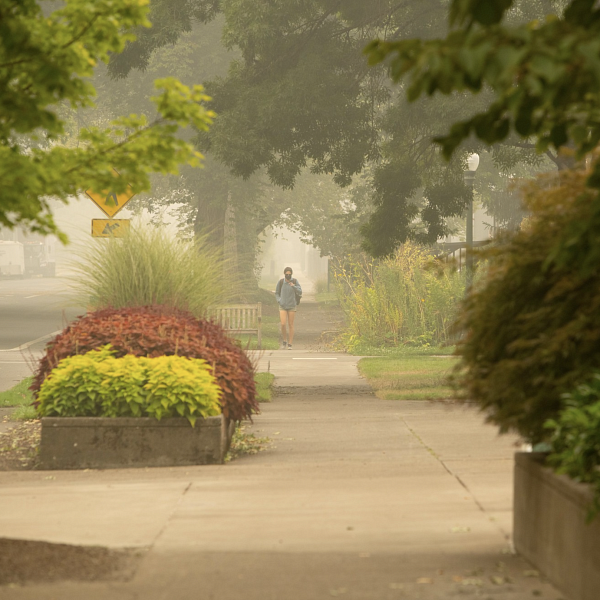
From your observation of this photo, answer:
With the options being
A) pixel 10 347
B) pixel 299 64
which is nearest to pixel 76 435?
pixel 299 64

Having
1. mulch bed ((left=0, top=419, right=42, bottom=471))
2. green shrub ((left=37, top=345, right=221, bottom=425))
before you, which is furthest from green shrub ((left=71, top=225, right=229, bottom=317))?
green shrub ((left=37, top=345, right=221, bottom=425))

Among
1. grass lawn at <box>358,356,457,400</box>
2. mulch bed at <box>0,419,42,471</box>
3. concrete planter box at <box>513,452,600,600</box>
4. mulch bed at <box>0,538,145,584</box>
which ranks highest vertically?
concrete planter box at <box>513,452,600,600</box>

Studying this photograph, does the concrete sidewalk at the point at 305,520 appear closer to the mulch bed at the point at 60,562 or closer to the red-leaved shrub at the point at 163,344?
A: the mulch bed at the point at 60,562

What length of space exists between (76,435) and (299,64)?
962cm

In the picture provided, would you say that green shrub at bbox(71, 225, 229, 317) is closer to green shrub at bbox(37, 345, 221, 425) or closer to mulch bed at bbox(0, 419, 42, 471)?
mulch bed at bbox(0, 419, 42, 471)

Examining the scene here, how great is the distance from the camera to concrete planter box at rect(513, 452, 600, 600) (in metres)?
4.09

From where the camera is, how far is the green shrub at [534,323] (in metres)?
4.69

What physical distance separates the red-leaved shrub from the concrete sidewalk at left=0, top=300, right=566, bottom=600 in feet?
2.04

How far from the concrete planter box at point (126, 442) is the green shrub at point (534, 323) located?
11.2ft

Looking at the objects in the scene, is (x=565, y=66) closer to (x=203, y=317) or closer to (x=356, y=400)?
(x=203, y=317)

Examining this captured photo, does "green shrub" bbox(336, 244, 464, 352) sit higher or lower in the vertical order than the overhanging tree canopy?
lower

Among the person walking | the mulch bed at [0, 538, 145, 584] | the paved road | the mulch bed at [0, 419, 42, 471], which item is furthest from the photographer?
the person walking

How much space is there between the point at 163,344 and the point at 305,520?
3636 millimetres

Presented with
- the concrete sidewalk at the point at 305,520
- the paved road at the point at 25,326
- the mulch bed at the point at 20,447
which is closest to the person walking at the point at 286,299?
the paved road at the point at 25,326
